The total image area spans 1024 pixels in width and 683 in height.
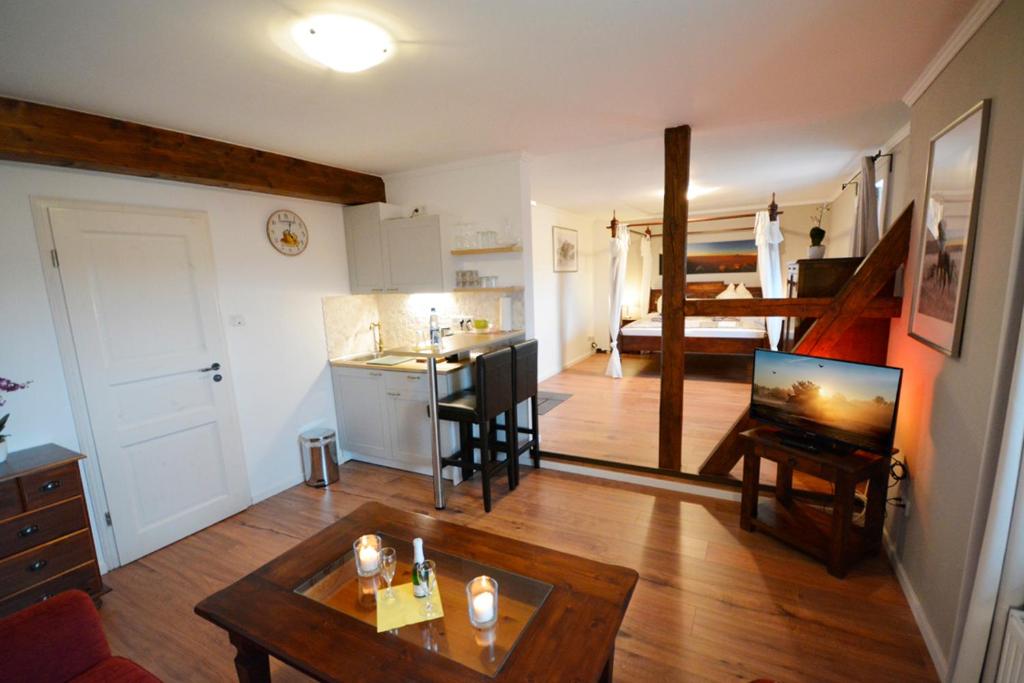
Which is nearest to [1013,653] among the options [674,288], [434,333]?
[674,288]

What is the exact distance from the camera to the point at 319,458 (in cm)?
343

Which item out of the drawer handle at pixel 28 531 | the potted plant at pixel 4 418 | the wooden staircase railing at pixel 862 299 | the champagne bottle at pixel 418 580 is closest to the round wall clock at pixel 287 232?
the potted plant at pixel 4 418

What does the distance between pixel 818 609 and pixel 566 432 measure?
7.94ft

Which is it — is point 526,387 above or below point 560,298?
below

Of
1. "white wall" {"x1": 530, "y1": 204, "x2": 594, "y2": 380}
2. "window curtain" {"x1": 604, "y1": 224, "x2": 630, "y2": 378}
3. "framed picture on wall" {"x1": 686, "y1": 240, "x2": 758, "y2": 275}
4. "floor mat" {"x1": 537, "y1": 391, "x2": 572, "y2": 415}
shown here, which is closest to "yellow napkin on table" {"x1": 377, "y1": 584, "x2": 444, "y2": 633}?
"floor mat" {"x1": 537, "y1": 391, "x2": 572, "y2": 415}

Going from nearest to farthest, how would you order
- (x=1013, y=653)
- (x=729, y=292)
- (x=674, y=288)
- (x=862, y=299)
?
1. (x=1013, y=653)
2. (x=862, y=299)
3. (x=674, y=288)
4. (x=729, y=292)

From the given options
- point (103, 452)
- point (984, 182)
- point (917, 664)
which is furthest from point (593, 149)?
point (103, 452)

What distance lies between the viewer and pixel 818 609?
1.99 m

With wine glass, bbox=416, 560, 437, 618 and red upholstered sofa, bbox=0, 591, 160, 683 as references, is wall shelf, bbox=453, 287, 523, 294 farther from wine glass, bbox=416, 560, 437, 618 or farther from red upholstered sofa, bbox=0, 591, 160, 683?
red upholstered sofa, bbox=0, 591, 160, 683

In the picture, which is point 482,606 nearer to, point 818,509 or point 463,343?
point 463,343

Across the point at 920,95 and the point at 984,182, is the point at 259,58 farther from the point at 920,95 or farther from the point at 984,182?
the point at 920,95

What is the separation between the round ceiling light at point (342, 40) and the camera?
1.52m

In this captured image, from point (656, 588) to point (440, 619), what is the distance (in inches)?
49.7

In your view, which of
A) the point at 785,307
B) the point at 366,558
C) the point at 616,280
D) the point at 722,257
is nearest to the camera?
the point at 366,558
